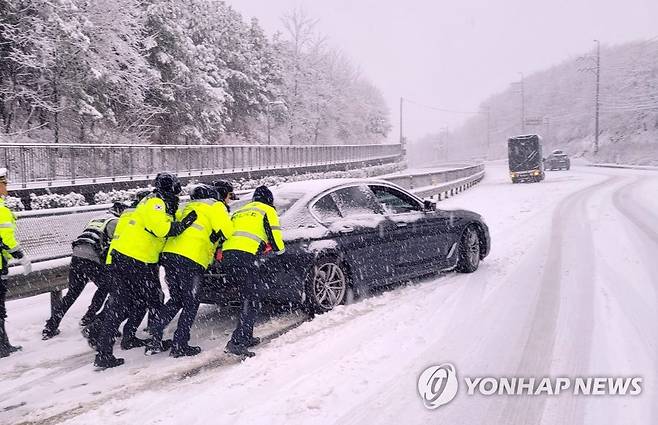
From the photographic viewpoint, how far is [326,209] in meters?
6.60

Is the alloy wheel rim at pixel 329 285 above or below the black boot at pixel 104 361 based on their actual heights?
above

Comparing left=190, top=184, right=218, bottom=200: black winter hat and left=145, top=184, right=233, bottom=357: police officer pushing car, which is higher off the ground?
left=190, top=184, right=218, bottom=200: black winter hat

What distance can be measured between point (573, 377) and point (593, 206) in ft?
49.1

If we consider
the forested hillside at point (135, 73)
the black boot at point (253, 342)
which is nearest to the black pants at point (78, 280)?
the black boot at point (253, 342)

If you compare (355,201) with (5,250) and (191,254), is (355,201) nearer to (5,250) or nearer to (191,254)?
(191,254)

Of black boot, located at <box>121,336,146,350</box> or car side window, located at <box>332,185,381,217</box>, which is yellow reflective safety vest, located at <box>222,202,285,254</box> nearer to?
black boot, located at <box>121,336,146,350</box>

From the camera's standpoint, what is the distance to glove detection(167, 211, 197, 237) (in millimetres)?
5074

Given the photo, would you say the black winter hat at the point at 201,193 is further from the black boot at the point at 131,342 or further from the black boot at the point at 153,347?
the black boot at the point at 131,342

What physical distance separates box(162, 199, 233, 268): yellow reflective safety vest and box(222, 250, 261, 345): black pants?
0.69 ft

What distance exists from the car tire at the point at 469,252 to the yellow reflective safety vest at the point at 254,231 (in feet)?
13.0

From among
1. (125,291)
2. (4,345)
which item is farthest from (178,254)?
(4,345)

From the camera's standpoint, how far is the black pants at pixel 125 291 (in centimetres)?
511

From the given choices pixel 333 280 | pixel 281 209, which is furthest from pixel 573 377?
pixel 281 209

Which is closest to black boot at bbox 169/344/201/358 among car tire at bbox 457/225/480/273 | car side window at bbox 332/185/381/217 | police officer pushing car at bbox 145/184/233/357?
police officer pushing car at bbox 145/184/233/357
